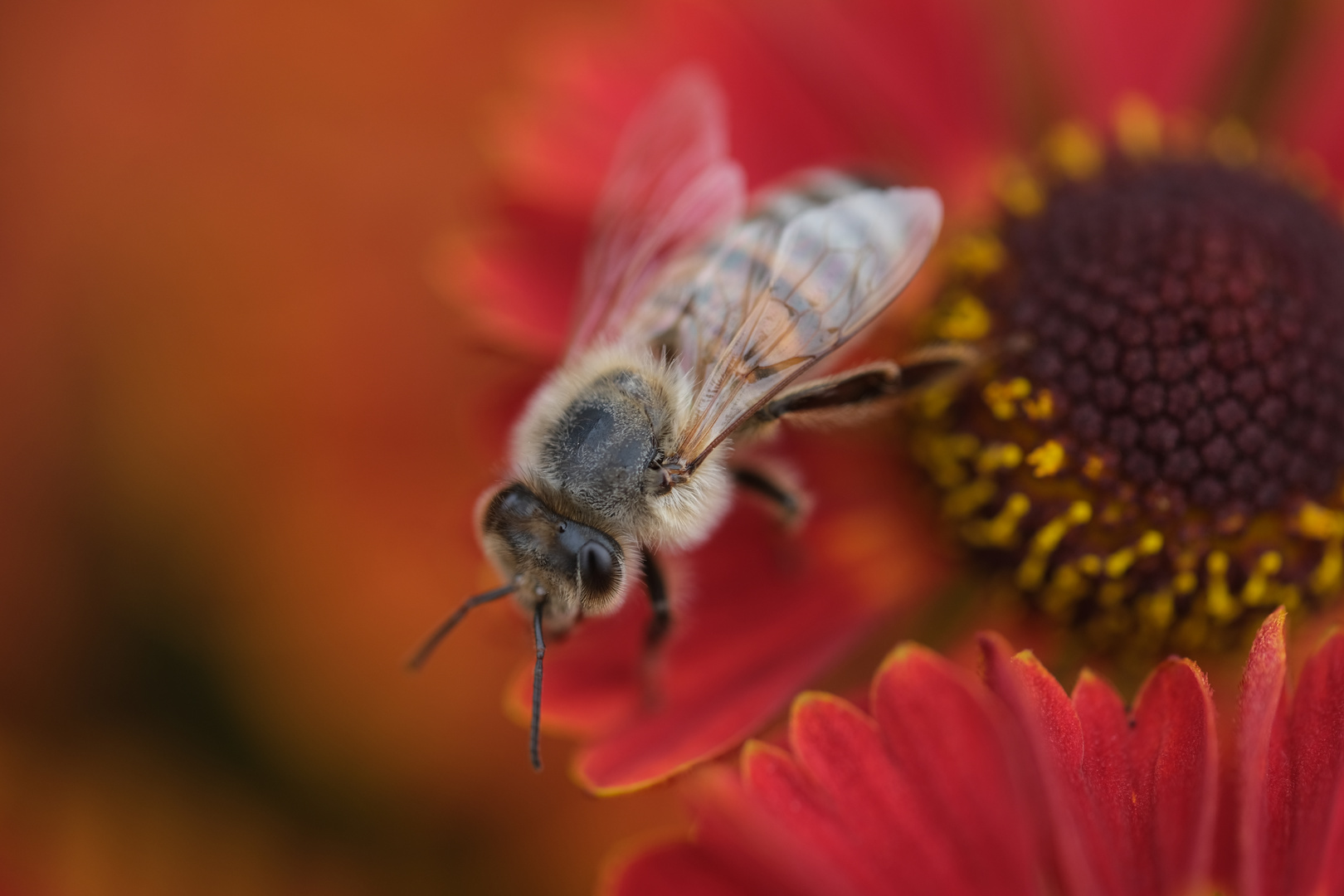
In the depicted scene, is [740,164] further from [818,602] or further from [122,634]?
[122,634]

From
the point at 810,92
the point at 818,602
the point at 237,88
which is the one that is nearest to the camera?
the point at 818,602

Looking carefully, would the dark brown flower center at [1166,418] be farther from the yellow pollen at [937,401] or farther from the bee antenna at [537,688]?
the bee antenna at [537,688]

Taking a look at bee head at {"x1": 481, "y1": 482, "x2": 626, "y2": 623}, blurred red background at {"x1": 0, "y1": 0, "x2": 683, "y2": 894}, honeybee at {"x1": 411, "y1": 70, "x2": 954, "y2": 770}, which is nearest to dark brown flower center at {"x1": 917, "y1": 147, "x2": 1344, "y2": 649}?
honeybee at {"x1": 411, "y1": 70, "x2": 954, "y2": 770}

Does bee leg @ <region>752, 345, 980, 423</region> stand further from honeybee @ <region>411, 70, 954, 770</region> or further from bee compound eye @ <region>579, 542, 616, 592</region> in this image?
bee compound eye @ <region>579, 542, 616, 592</region>

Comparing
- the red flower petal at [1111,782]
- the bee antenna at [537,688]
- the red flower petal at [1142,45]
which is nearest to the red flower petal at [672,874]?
the bee antenna at [537,688]

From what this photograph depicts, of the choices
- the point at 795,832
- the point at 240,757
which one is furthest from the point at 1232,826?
the point at 240,757

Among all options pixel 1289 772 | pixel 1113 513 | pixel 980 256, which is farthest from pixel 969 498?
pixel 1289 772
